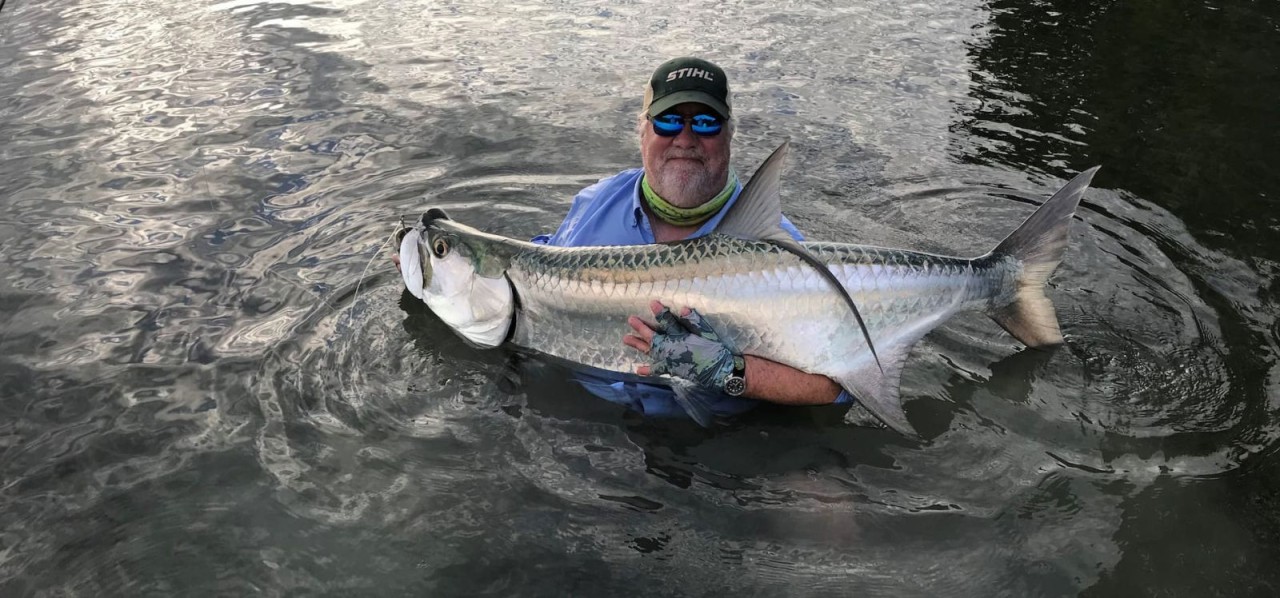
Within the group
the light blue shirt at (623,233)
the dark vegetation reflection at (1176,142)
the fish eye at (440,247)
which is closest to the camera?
the dark vegetation reflection at (1176,142)

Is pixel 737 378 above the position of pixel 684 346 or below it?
below

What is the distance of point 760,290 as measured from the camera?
12.8ft

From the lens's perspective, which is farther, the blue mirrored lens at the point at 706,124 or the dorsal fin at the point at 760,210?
the blue mirrored lens at the point at 706,124

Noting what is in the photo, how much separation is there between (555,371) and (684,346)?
1227 millimetres

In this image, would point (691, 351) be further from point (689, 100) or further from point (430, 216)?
point (430, 216)

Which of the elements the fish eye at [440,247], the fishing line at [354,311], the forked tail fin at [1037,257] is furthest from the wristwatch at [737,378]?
the fishing line at [354,311]

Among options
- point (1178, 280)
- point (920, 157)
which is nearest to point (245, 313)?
point (920, 157)

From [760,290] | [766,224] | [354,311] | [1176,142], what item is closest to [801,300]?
[760,290]

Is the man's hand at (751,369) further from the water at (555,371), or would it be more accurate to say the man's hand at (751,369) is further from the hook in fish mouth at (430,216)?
the hook in fish mouth at (430,216)

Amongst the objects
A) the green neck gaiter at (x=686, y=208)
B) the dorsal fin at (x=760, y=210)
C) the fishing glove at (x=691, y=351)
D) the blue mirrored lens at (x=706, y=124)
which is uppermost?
the blue mirrored lens at (x=706, y=124)

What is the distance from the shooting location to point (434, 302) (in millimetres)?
4512

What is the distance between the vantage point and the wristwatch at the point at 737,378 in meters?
3.94

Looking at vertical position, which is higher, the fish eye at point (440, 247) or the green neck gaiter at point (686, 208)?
the green neck gaiter at point (686, 208)

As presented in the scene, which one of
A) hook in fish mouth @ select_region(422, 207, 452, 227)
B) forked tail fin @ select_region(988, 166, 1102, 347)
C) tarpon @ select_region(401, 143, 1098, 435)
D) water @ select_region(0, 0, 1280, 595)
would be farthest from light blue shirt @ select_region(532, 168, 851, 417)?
forked tail fin @ select_region(988, 166, 1102, 347)
